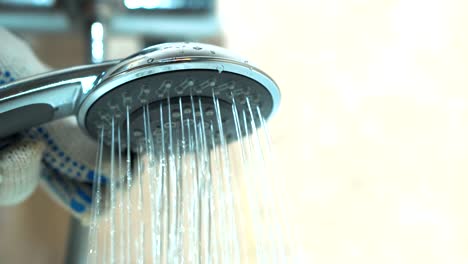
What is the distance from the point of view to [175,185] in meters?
0.42

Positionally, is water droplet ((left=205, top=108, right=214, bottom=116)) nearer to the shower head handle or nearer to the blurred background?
the shower head handle

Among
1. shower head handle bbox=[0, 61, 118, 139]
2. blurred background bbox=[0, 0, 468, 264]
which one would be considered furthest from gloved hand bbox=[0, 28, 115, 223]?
blurred background bbox=[0, 0, 468, 264]

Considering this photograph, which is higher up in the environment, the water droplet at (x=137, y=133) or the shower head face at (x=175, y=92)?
the shower head face at (x=175, y=92)

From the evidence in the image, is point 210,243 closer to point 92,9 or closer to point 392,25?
point 92,9

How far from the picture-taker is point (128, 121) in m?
0.39

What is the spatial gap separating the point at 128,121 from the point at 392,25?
1.84 ft

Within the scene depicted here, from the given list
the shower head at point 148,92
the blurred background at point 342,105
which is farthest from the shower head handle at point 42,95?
the blurred background at point 342,105

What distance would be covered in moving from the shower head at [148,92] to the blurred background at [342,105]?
250 millimetres

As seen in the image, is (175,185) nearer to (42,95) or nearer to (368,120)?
(42,95)

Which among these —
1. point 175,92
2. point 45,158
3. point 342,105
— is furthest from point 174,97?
point 342,105

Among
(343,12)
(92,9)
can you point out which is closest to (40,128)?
(92,9)

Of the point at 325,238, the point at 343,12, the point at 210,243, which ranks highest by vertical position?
the point at 343,12

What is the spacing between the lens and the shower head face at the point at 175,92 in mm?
362

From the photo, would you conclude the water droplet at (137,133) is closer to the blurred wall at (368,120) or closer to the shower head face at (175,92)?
the shower head face at (175,92)
